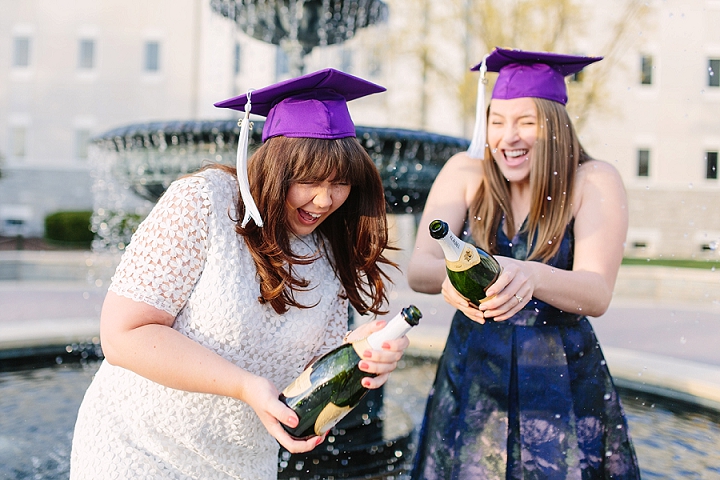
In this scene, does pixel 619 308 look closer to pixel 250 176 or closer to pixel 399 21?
pixel 250 176

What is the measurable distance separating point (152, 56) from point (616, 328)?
1916cm

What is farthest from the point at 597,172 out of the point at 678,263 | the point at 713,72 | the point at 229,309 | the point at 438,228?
the point at 713,72

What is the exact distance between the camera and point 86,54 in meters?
23.0

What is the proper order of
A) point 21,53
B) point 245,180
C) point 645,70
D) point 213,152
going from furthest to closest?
1. point 21,53
2. point 645,70
3. point 213,152
4. point 245,180

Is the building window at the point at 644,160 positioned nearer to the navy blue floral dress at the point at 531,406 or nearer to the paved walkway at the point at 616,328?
the paved walkway at the point at 616,328

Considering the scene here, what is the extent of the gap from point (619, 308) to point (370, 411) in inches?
294

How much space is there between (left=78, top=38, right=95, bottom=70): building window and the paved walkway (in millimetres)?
13016

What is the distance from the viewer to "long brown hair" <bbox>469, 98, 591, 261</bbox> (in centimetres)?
214

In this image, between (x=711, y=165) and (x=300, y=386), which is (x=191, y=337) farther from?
(x=711, y=165)

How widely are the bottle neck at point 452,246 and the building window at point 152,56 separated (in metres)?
23.0

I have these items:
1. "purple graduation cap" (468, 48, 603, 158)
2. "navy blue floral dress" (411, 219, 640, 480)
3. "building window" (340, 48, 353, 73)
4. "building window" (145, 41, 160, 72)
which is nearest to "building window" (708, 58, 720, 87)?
"building window" (340, 48, 353, 73)

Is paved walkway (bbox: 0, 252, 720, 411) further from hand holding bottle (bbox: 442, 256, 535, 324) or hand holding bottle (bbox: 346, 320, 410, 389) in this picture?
hand holding bottle (bbox: 346, 320, 410, 389)

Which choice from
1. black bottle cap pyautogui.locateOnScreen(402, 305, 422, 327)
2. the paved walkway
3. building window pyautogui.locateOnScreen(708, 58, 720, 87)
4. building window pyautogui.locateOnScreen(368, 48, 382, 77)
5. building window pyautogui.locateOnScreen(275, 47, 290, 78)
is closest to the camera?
black bottle cap pyautogui.locateOnScreen(402, 305, 422, 327)

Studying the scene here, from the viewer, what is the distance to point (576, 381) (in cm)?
211
